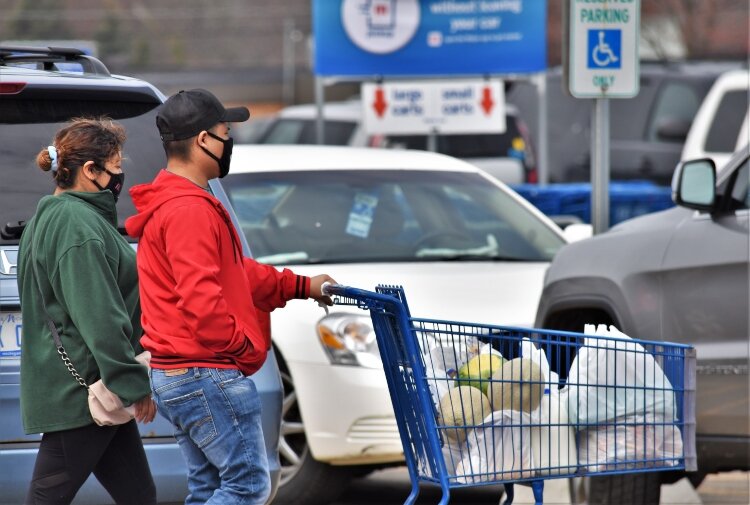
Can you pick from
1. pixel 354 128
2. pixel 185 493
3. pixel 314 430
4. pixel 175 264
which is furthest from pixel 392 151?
pixel 354 128

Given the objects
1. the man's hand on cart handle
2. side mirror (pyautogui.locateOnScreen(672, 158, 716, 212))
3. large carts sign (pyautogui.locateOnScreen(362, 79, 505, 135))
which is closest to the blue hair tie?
the man's hand on cart handle

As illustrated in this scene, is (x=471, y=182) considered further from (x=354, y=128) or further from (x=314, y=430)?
(x=354, y=128)

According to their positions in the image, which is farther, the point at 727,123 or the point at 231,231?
the point at 727,123

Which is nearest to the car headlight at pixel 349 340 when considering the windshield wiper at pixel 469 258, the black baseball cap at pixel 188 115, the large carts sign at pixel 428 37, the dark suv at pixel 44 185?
the windshield wiper at pixel 469 258

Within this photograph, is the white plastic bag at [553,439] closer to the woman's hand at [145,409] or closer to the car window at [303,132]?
the woman's hand at [145,409]

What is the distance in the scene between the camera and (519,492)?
6.95 meters

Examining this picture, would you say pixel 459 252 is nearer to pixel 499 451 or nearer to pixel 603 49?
pixel 603 49

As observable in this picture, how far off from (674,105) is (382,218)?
9.81 m

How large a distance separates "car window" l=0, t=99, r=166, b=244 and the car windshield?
97.3 inches

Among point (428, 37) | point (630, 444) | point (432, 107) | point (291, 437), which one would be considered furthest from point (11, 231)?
point (428, 37)

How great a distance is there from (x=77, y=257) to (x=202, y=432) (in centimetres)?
62

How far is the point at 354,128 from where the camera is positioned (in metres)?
17.1

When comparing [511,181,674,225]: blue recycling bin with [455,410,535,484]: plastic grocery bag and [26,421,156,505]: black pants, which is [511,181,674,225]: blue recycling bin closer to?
[455,410,535,484]: plastic grocery bag

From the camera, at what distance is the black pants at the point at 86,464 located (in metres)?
4.35
